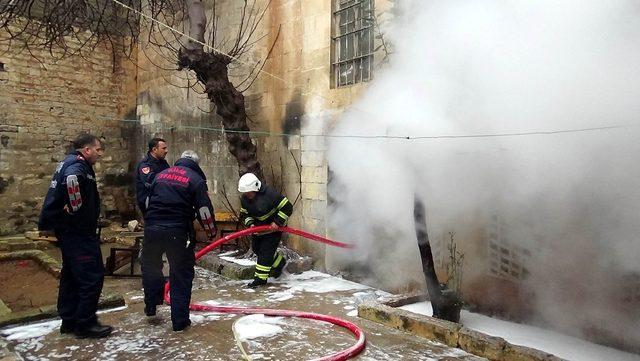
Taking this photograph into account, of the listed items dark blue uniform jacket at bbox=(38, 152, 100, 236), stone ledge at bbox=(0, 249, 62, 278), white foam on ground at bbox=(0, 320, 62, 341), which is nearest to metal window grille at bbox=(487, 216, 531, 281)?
dark blue uniform jacket at bbox=(38, 152, 100, 236)

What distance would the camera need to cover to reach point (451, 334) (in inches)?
162

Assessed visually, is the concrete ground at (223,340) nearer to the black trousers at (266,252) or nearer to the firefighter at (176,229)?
the firefighter at (176,229)

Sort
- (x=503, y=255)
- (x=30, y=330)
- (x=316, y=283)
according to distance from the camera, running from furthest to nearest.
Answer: (x=316, y=283)
(x=503, y=255)
(x=30, y=330)

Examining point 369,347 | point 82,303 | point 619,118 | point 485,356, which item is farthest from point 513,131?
point 82,303

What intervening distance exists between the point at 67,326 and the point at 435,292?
3.57 metres

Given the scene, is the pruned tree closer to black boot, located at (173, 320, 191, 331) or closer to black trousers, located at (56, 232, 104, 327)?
black trousers, located at (56, 232, 104, 327)

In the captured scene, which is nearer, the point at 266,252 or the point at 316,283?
the point at 266,252

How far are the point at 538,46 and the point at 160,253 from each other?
13.5ft

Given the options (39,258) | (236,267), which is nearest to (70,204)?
(236,267)

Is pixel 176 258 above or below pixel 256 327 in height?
above

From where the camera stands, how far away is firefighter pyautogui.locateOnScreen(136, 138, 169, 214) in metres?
5.77

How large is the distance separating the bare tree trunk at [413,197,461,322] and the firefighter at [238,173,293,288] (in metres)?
2.20

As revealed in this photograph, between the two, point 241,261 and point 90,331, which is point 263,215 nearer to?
point 241,261

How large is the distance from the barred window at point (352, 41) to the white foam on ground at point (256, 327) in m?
3.69
